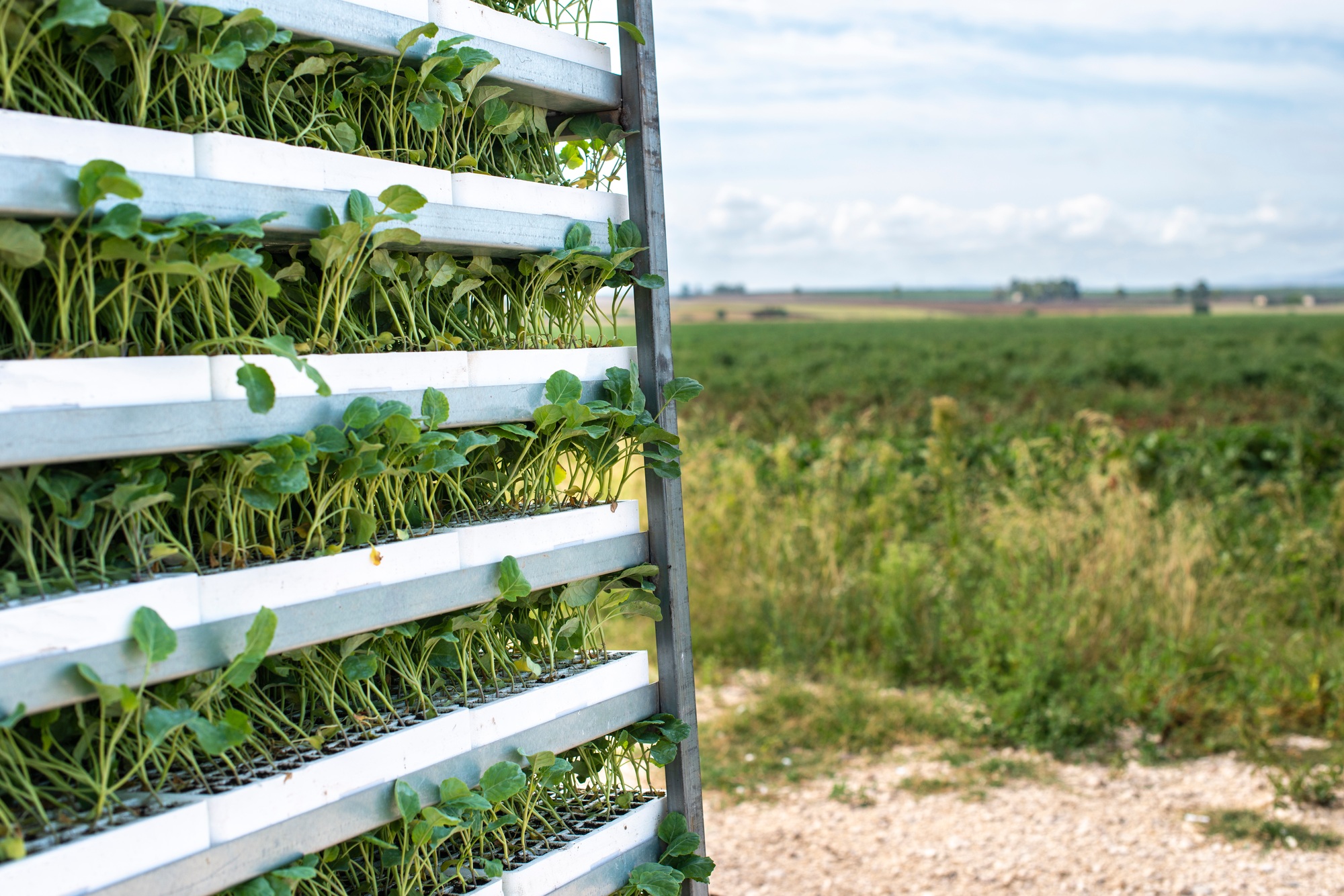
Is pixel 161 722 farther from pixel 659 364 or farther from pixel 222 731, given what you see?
pixel 659 364

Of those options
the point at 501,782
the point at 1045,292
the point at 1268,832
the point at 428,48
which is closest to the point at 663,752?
the point at 501,782

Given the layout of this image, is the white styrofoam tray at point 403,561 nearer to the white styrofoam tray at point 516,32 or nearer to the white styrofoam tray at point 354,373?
the white styrofoam tray at point 354,373

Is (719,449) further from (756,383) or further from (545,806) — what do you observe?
(756,383)

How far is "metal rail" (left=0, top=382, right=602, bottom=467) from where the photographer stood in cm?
97

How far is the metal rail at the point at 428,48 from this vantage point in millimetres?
1236

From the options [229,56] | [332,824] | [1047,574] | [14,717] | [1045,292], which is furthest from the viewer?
[1045,292]

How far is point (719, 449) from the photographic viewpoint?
23.0 ft

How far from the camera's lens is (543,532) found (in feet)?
5.19

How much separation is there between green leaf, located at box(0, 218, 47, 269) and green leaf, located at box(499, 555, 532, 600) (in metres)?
0.70

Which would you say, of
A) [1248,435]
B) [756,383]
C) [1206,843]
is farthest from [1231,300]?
[1206,843]

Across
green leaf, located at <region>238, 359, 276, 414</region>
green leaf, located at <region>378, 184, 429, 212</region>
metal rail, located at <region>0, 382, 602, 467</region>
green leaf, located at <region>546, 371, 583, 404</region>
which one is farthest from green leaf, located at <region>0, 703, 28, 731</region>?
green leaf, located at <region>546, 371, 583, 404</region>

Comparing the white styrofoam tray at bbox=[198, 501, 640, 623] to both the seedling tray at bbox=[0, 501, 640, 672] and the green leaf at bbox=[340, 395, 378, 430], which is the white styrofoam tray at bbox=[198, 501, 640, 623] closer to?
the seedling tray at bbox=[0, 501, 640, 672]

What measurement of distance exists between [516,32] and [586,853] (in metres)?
1.27

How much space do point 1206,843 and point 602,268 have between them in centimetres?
279
